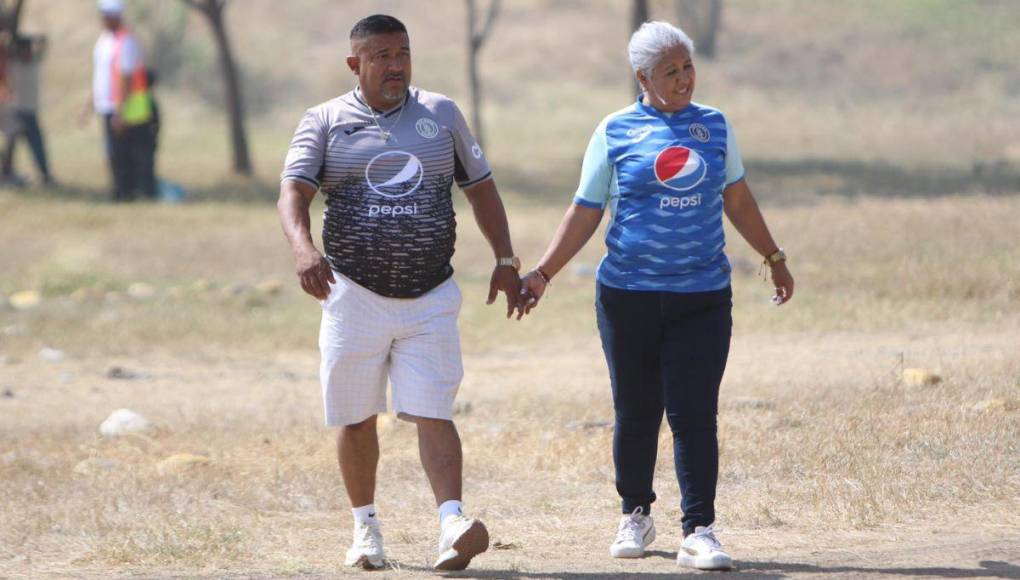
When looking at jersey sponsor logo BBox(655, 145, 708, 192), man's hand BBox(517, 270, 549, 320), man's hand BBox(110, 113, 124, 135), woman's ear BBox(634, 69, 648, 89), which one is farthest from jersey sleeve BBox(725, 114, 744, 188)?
man's hand BBox(110, 113, 124, 135)

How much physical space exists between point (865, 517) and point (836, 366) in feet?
11.1

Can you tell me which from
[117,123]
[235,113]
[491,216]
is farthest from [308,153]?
[235,113]

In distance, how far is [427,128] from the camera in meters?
5.11

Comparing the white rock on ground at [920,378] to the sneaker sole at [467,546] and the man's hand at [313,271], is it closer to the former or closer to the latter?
the sneaker sole at [467,546]

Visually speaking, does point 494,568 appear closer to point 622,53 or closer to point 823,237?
point 823,237

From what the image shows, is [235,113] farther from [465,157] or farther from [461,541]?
[461,541]

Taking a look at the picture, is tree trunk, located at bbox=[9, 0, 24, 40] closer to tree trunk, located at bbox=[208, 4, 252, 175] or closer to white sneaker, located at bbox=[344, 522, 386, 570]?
tree trunk, located at bbox=[208, 4, 252, 175]

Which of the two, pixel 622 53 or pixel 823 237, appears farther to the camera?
pixel 622 53

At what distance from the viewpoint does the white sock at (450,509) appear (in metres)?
4.99

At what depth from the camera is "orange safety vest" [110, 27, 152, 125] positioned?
1739cm

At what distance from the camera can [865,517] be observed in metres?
5.65

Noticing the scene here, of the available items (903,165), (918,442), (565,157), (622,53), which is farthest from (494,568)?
(622,53)

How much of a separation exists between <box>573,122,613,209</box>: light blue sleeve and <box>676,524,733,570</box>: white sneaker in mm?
1088

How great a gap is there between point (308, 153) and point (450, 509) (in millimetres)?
1190
